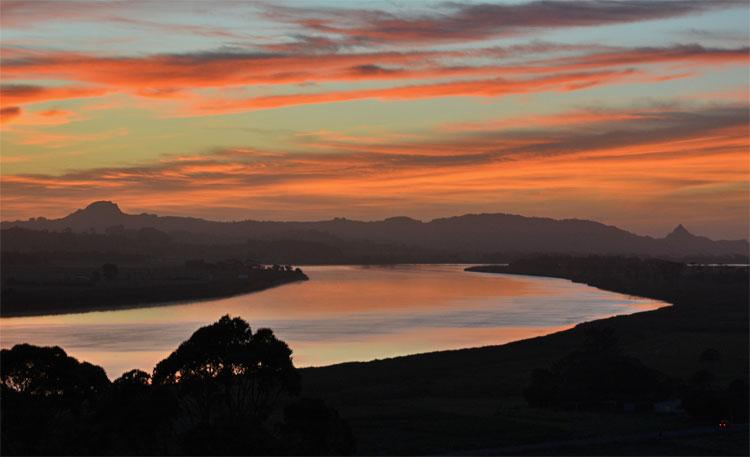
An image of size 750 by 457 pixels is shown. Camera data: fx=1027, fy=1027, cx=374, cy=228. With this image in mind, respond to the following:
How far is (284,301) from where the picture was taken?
460 feet

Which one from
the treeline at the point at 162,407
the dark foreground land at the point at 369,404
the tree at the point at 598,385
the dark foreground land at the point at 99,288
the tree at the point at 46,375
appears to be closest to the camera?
the treeline at the point at 162,407

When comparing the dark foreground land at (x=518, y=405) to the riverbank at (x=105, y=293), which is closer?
the dark foreground land at (x=518, y=405)

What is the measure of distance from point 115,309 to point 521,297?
63.6m

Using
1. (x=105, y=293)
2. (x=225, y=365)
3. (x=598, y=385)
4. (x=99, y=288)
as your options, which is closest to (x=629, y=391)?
(x=598, y=385)

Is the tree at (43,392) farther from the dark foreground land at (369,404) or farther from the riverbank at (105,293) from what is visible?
the riverbank at (105,293)

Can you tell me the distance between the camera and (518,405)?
51.0m

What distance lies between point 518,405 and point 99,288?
10363 cm

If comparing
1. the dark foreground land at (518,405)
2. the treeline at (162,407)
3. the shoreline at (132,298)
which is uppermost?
the shoreline at (132,298)

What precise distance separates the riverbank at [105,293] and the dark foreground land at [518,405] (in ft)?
207

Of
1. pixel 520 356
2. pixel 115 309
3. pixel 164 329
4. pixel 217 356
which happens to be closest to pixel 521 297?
pixel 115 309

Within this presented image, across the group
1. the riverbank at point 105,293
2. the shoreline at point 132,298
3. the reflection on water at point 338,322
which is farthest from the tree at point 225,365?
the riverbank at point 105,293

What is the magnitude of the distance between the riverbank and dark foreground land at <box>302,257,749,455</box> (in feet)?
207

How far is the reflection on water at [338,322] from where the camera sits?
76.8 m

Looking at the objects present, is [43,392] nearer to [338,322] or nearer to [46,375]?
[46,375]
